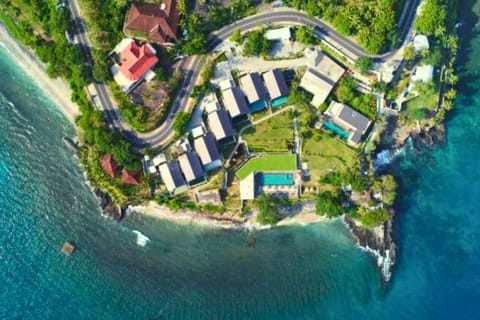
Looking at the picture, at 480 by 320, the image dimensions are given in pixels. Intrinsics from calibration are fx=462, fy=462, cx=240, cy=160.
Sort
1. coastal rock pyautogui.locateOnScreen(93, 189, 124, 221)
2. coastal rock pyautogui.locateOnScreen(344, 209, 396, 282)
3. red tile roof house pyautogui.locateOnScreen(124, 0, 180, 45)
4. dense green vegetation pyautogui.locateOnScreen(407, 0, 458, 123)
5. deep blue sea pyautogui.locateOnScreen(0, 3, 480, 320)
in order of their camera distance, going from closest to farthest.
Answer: red tile roof house pyautogui.locateOnScreen(124, 0, 180, 45), dense green vegetation pyautogui.locateOnScreen(407, 0, 458, 123), deep blue sea pyautogui.locateOnScreen(0, 3, 480, 320), coastal rock pyautogui.locateOnScreen(93, 189, 124, 221), coastal rock pyautogui.locateOnScreen(344, 209, 396, 282)

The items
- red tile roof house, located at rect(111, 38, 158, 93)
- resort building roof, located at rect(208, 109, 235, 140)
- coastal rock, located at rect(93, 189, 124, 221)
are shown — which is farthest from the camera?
coastal rock, located at rect(93, 189, 124, 221)

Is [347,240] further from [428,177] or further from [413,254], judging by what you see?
[428,177]

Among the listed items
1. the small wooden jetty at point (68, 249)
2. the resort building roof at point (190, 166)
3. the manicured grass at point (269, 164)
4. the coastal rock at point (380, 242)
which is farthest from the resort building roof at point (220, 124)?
the small wooden jetty at point (68, 249)

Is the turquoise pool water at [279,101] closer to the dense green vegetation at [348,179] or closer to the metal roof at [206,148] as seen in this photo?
the metal roof at [206,148]

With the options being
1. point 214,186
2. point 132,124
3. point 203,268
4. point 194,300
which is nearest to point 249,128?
point 214,186

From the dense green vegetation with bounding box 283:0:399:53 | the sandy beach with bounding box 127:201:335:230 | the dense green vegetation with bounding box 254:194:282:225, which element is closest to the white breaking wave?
the sandy beach with bounding box 127:201:335:230

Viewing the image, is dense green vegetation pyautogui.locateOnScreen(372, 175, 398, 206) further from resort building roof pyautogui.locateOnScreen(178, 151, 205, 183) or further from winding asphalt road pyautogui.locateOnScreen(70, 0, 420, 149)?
resort building roof pyautogui.locateOnScreen(178, 151, 205, 183)
